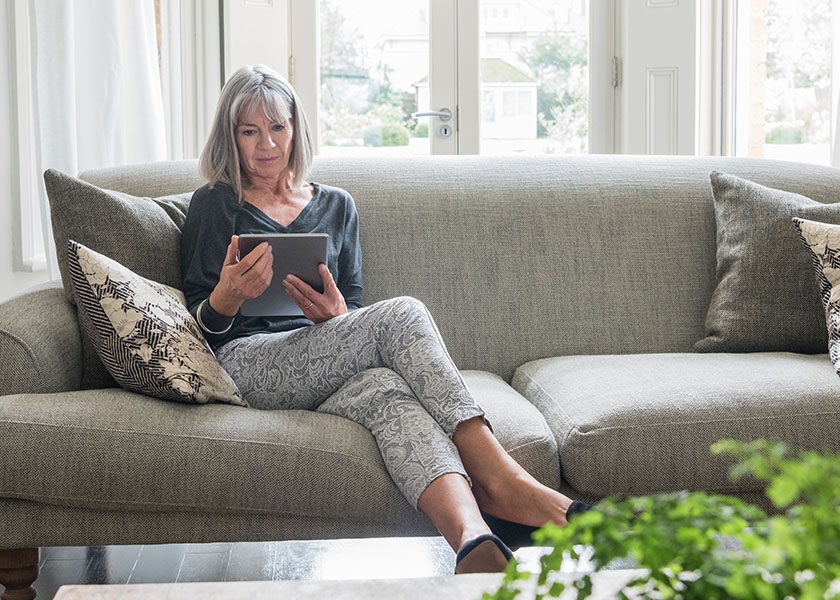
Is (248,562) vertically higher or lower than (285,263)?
lower

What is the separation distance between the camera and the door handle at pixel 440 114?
4363 mm

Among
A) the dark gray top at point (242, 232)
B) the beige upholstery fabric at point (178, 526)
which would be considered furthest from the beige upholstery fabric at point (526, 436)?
the dark gray top at point (242, 232)

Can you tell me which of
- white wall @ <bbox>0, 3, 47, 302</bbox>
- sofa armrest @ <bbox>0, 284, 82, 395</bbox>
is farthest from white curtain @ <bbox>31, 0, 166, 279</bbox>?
sofa armrest @ <bbox>0, 284, 82, 395</bbox>

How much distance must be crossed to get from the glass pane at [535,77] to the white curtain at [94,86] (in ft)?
5.44

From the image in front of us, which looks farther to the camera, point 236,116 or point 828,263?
point 236,116

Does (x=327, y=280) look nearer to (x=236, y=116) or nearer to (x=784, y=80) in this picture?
(x=236, y=116)

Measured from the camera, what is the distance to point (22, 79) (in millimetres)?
2965

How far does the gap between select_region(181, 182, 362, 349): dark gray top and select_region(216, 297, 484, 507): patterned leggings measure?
76 mm

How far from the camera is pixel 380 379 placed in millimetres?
1763

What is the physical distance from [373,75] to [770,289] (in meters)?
2.64

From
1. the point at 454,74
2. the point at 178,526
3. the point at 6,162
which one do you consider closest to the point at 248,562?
the point at 178,526

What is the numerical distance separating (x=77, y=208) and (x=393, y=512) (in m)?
0.96

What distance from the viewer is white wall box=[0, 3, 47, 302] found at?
9.55 feet

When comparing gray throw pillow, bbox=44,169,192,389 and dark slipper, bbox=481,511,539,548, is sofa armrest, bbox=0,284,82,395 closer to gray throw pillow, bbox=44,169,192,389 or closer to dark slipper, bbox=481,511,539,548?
gray throw pillow, bbox=44,169,192,389
